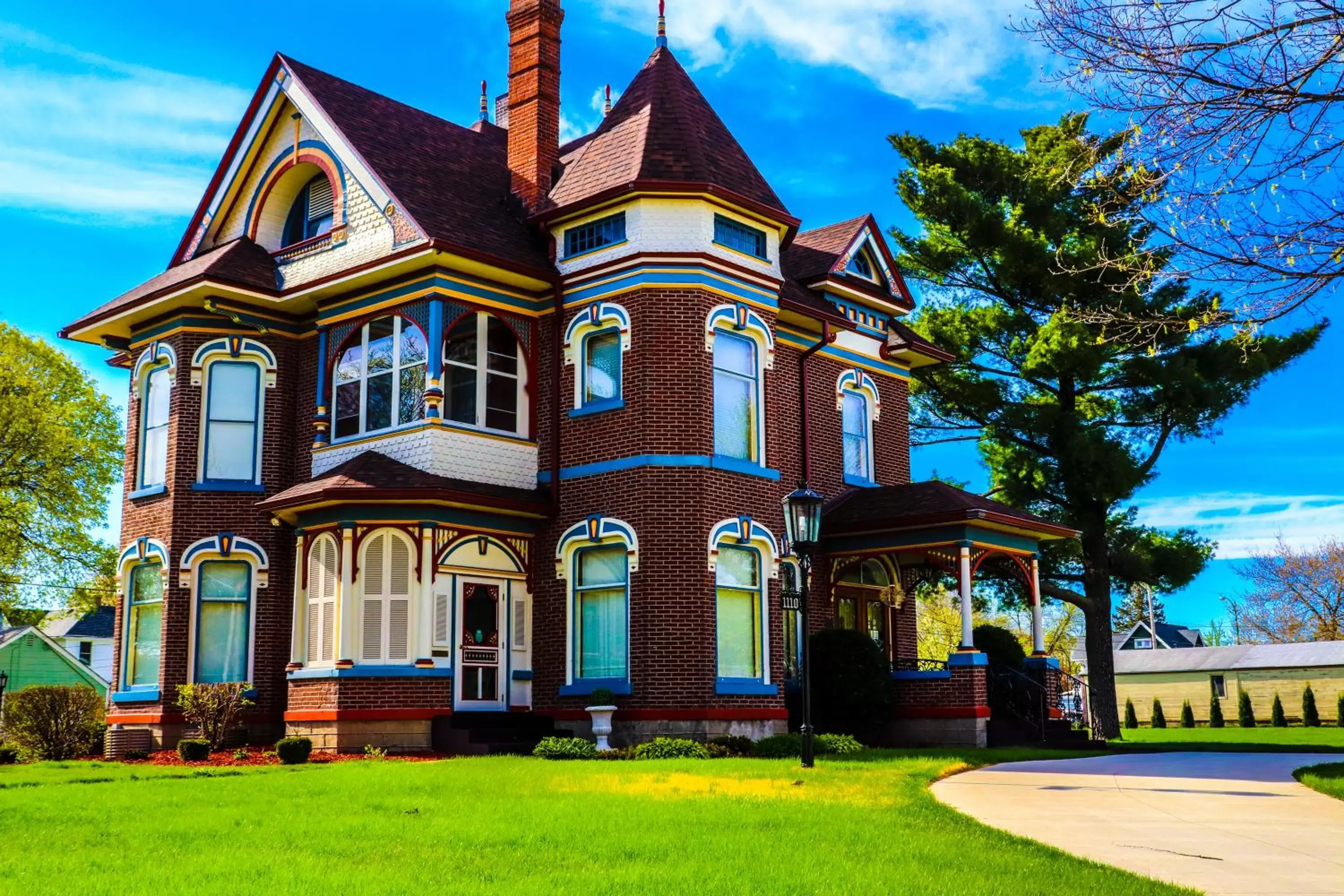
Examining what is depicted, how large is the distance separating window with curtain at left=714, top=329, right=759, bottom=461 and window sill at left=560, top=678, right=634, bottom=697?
3729 mm

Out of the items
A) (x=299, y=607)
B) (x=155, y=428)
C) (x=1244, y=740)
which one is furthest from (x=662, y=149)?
(x=1244, y=740)

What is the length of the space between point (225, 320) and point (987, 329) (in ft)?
53.3

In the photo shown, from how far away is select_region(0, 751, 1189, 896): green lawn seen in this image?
786cm

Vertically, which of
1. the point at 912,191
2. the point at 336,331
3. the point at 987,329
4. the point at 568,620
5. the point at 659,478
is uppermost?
the point at 912,191

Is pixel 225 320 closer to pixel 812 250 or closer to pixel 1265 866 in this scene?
pixel 812 250

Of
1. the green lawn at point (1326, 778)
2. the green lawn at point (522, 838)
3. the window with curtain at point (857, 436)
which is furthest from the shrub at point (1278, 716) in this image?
the green lawn at point (522, 838)

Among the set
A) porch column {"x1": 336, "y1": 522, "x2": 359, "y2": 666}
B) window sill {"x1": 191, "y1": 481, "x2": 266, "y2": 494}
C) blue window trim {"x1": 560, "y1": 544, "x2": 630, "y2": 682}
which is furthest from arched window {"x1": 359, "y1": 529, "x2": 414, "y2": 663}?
window sill {"x1": 191, "y1": 481, "x2": 266, "y2": 494}

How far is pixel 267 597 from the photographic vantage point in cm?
2159

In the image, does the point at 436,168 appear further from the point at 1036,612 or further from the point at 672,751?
the point at 1036,612

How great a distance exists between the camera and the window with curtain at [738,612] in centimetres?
1967

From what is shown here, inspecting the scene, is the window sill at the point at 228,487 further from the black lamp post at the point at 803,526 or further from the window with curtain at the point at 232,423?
the black lamp post at the point at 803,526

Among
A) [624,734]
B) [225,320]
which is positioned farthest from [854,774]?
[225,320]

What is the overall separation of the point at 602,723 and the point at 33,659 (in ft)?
111

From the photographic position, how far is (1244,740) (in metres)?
30.1
